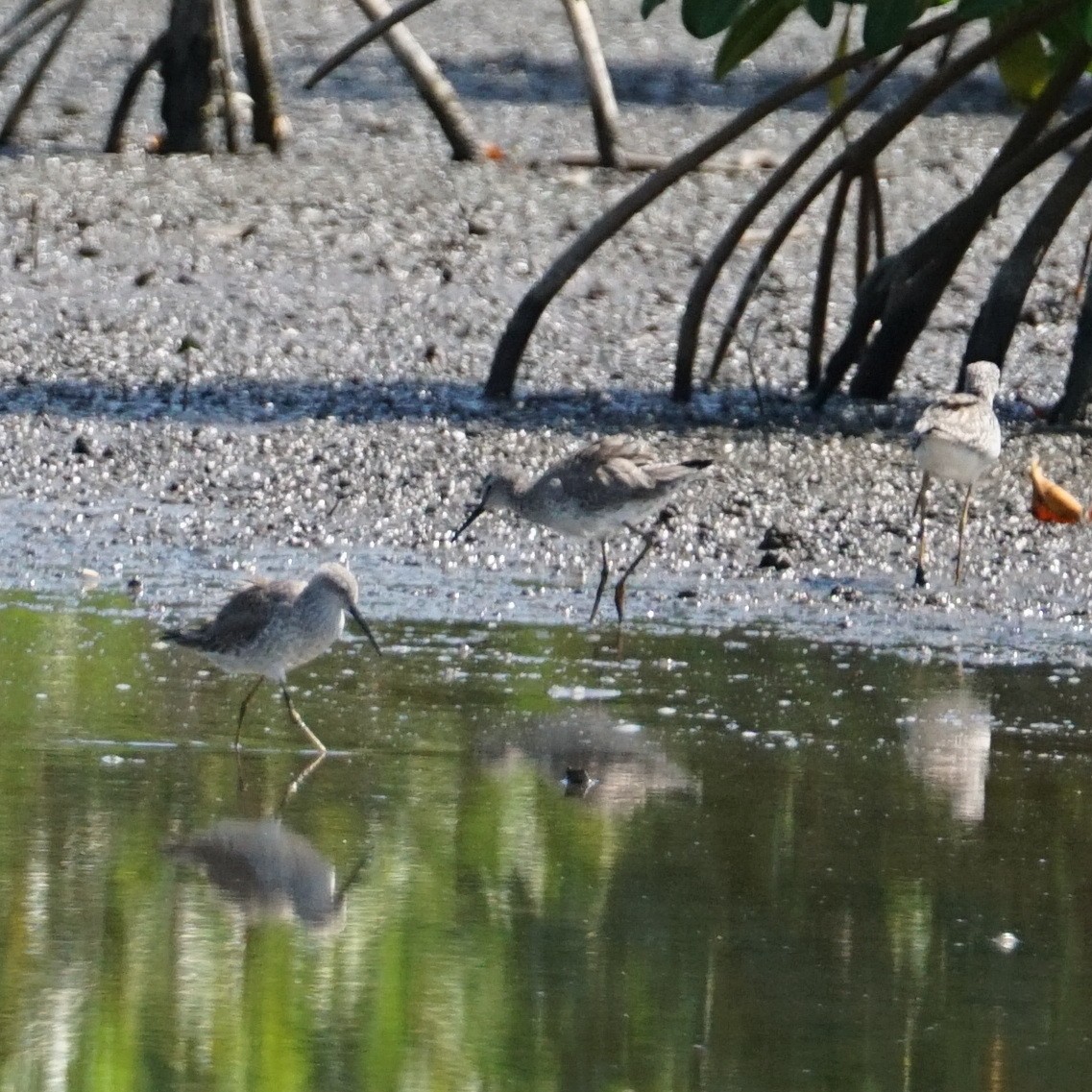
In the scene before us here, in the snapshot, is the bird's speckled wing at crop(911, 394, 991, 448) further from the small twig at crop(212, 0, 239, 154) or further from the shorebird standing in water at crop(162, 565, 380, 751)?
the small twig at crop(212, 0, 239, 154)

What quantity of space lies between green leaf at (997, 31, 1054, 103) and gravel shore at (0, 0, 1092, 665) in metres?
1.26

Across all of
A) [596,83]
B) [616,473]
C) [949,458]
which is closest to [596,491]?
[616,473]

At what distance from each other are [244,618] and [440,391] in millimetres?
4097

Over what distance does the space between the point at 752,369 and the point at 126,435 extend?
7.81 ft

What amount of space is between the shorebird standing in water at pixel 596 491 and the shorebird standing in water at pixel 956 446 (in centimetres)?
71

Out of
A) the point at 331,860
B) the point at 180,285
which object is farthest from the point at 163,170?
the point at 331,860

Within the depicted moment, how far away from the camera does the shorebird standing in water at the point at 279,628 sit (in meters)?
6.11

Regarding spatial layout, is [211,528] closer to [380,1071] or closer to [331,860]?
[331,860]

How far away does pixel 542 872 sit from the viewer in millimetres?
4906

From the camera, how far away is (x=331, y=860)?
16.1 feet

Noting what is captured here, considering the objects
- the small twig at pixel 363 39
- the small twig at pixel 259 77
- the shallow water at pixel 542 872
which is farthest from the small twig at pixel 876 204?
the shallow water at pixel 542 872

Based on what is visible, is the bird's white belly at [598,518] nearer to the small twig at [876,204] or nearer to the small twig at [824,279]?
the small twig at [824,279]

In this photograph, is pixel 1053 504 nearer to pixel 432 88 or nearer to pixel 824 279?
pixel 824 279

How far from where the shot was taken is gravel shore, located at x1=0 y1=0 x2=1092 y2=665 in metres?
8.04
